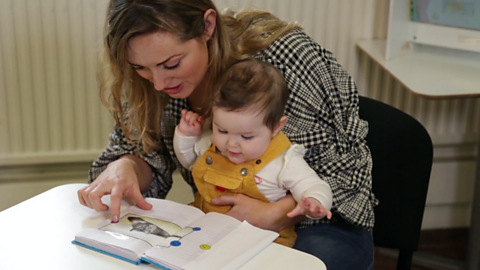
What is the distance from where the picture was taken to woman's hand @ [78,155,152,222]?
1284 mm

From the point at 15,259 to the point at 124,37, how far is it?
52cm

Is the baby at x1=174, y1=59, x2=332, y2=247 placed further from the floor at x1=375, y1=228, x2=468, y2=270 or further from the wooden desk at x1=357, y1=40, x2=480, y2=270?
the floor at x1=375, y1=228, x2=468, y2=270

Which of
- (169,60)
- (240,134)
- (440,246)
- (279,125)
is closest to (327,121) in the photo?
(279,125)

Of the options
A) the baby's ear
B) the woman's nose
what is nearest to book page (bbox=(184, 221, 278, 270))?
the baby's ear

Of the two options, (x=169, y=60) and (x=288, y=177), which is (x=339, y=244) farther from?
(x=169, y=60)

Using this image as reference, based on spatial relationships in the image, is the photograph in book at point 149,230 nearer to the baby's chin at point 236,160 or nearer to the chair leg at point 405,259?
the baby's chin at point 236,160

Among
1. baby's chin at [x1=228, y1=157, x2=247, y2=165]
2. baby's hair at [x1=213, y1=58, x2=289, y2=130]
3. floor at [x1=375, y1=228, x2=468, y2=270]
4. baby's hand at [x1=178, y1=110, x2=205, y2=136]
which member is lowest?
floor at [x1=375, y1=228, x2=468, y2=270]

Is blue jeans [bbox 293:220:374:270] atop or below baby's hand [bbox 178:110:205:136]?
below

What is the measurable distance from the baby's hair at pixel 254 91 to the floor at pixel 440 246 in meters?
1.39

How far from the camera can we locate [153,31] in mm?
1313

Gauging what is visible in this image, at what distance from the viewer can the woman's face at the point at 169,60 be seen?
1.32m

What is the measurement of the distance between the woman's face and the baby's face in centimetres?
15

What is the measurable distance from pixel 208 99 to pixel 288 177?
0.29 metres

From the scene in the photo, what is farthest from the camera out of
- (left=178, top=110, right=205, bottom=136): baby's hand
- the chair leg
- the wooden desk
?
the wooden desk
